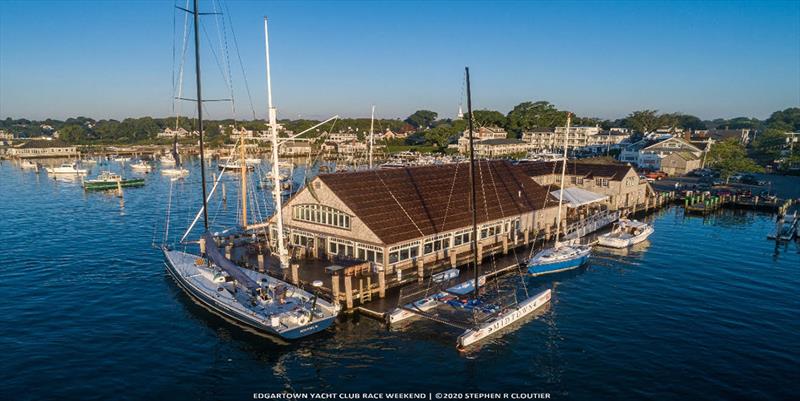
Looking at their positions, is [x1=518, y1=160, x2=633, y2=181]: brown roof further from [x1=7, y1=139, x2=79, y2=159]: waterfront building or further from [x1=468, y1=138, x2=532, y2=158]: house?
[x1=7, y1=139, x2=79, y2=159]: waterfront building

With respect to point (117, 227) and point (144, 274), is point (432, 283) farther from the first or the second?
point (117, 227)

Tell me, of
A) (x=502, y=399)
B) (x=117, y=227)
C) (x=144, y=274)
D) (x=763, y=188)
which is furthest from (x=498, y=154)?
(x=502, y=399)

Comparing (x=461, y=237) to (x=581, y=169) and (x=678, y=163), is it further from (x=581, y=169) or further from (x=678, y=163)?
(x=678, y=163)

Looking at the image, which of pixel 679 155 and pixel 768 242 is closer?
pixel 768 242

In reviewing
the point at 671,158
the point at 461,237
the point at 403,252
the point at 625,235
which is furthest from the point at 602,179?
the point at 671,158

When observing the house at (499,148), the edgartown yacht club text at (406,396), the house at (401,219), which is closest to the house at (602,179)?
the house at (401,219)

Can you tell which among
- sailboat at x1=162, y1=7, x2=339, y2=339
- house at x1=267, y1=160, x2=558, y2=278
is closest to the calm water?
sailboat at x1=162, y1=7, x2=339, y2=339

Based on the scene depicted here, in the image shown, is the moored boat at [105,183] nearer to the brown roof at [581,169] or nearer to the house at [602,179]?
the brown roof at [581,169]
